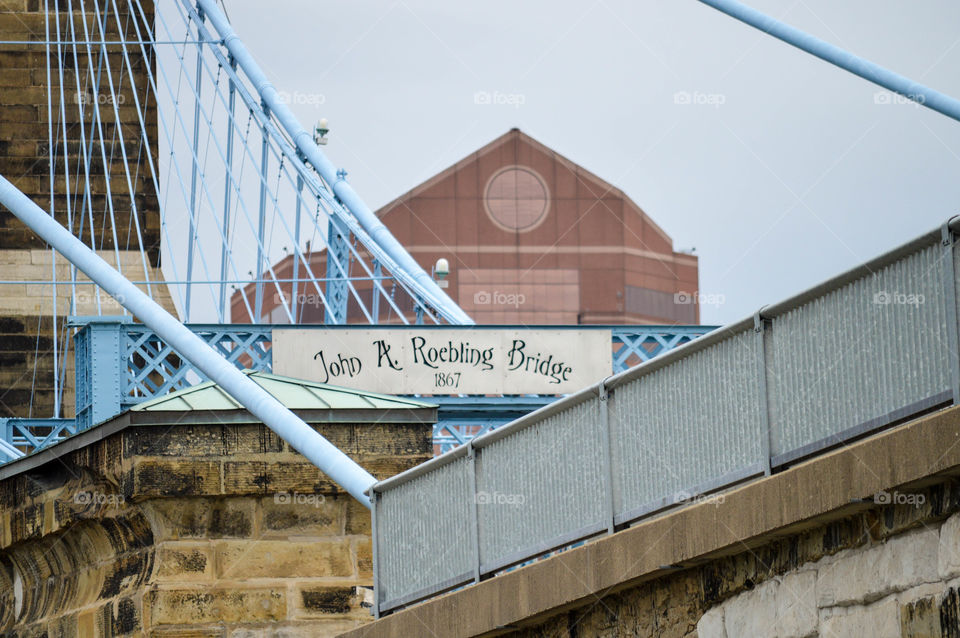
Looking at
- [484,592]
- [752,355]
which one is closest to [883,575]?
[752,355]

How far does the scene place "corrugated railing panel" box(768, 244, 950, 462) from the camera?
21.1 feet

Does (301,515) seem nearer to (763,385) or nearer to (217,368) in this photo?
(217,368)

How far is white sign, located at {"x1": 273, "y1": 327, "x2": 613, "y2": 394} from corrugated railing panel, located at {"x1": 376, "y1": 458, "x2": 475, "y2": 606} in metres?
8.76

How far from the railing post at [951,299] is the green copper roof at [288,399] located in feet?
15.1

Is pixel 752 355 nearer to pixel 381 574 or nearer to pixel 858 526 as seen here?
pixel 858 526

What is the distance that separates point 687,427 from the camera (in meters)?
7.67

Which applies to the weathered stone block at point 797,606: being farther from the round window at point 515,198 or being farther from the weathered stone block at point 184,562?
the round window at point 515,198

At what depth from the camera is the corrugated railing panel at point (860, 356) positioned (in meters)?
6.43

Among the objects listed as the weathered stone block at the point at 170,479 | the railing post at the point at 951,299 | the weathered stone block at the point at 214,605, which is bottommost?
the weathered stone block at the point at 214,605

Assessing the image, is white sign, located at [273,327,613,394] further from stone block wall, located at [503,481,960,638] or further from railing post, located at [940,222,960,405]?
railing post, located at [940,222,960,405]

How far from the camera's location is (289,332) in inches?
721

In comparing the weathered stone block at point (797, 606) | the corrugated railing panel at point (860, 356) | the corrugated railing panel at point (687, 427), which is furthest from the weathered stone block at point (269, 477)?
the weathered stone block at point (797, 606)

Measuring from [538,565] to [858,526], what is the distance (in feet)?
6.68

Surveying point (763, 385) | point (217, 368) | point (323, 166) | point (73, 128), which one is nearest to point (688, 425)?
point (763, 385)
